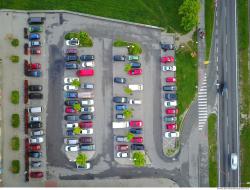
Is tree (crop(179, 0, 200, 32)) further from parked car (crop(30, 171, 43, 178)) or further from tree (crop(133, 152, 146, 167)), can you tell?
parked car (crop(30, 171, 43, 178))

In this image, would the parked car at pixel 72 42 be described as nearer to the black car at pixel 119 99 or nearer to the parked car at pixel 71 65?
the parked car at pixel 71 65

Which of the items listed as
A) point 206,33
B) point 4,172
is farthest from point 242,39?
point 4,172

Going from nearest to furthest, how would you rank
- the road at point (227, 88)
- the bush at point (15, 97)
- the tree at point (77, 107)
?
the tree at point (77, 107), the bush at point (15, 97), the road at point (227, 88)

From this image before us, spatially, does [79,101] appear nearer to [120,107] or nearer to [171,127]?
[120,107]

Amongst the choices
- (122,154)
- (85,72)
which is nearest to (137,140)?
(122,154)

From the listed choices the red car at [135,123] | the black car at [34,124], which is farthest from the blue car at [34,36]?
the red car at [135,123]

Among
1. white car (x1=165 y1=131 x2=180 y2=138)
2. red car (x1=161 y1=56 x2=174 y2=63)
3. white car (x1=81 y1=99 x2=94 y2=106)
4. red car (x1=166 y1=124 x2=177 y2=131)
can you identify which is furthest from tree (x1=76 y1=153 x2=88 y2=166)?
red car (x1=161 y1=56 x2=174 y2=63)
